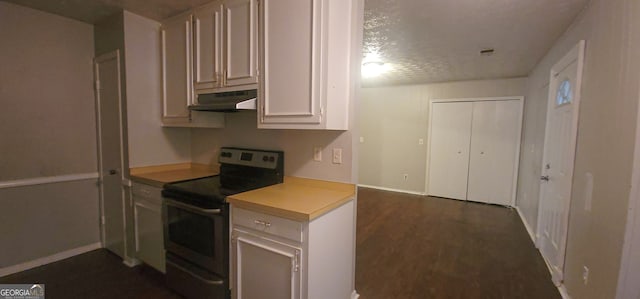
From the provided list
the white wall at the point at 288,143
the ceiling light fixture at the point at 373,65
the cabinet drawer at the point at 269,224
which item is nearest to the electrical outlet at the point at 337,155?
the white wall at the point at 288,143

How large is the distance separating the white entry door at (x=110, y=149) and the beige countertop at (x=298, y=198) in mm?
1642

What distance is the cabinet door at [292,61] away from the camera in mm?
1614

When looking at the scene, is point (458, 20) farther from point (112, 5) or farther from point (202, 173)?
point (112, 5)

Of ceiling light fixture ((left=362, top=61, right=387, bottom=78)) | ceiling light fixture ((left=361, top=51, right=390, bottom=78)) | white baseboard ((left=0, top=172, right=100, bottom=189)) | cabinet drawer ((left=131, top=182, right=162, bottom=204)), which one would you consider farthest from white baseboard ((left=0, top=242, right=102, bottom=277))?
ceiling light fixture ((left=362, top=61, right=387, bottom=78))

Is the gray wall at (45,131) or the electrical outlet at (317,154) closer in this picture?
the electrical outlet at (317,154)

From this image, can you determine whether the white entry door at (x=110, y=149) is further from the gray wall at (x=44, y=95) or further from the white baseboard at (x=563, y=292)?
the white baseboard at (x=563, y=292)

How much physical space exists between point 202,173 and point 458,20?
2.79 m

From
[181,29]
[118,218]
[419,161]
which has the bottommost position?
[118,218]

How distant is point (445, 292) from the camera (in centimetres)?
215

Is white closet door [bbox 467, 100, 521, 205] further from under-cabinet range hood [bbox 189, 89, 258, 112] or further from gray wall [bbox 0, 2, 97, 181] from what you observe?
gray wall [bbox 0, 2, 97, 181]

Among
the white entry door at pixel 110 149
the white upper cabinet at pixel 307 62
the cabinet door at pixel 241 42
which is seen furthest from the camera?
the white entry door at pixel 110 149

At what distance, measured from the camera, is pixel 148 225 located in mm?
2275

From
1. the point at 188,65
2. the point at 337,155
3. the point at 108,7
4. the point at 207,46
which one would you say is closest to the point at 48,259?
the point at 188,65

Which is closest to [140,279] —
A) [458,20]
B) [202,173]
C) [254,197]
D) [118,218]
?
[118,218]
